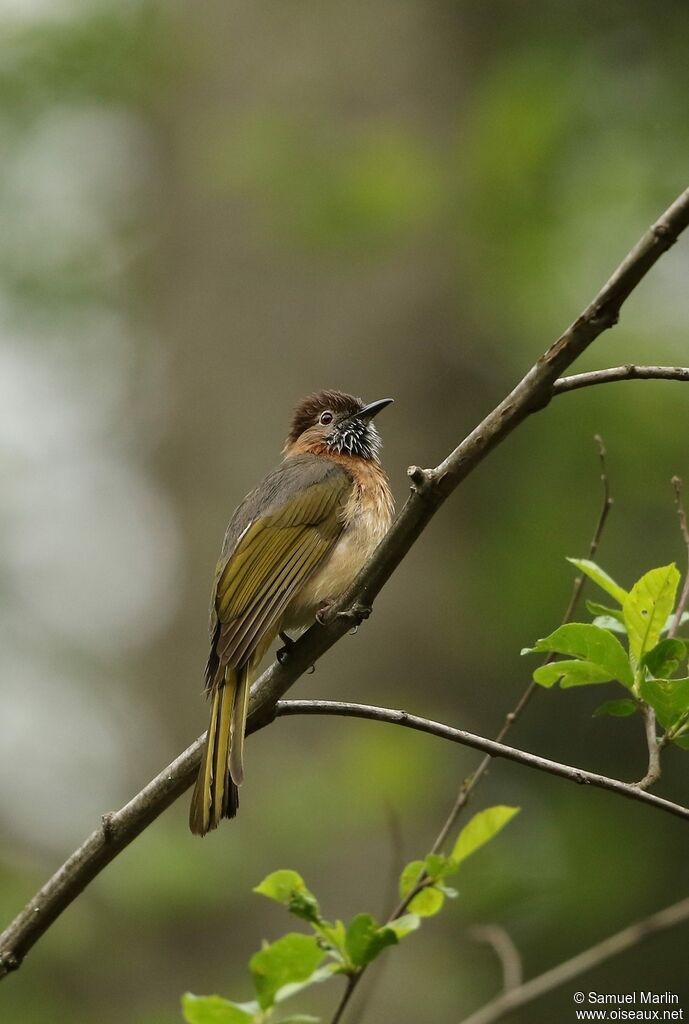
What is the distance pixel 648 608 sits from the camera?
240cm

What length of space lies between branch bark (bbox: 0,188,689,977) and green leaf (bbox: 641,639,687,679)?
0.47 meters

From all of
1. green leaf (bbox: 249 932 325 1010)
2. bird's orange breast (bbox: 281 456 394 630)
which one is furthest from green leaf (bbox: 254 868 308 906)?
bird's orange breast (bbox: 281 456 394 630)

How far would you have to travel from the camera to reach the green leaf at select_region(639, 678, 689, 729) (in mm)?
2219

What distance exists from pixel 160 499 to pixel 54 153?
3090mm

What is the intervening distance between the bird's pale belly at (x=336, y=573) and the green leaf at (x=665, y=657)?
5.35 feet

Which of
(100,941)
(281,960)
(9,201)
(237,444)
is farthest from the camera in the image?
(9,201)

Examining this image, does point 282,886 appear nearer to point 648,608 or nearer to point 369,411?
point 648,608

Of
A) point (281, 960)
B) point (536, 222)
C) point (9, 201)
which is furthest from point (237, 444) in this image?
point (281, 960)

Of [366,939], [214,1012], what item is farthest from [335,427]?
[214,1012]

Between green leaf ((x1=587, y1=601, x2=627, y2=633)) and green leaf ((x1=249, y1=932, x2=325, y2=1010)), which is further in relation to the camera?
green leaf ((x1=587, y1=601, x2=627, y2=633))

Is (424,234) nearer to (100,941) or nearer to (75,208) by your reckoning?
(75,208)

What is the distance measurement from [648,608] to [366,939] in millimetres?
793

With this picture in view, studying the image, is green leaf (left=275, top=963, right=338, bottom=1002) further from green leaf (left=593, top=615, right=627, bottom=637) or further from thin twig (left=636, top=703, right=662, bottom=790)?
green leaf (left=593, top=615, right=627, bottom=637)

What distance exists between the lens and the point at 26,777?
31.9 ft
